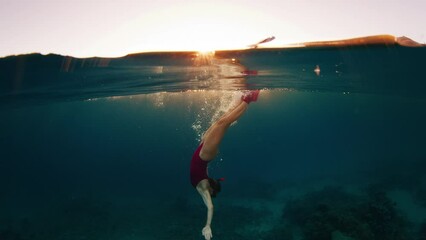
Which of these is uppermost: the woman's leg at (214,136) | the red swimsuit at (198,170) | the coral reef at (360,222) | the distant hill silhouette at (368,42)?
the distant hill silhouette at (368,42)

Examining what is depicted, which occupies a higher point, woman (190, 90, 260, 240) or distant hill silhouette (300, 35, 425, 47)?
distant hill silhouette (300, 35, 425, 47)

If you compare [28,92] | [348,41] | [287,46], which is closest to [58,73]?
[28,92]

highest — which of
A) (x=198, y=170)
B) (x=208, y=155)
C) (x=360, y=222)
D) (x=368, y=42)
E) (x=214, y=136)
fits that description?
(x=368, y=42)

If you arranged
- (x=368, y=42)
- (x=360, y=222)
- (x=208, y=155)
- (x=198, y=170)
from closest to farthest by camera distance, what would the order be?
(x=198, y=170)
(x=208, y=155)
(x=368, y=42)
(x=360, y=222)

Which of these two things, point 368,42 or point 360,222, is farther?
point 360,222

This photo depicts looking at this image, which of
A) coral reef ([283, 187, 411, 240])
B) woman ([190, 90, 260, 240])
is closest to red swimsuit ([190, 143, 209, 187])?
woman ([190, 90, 260, 240])

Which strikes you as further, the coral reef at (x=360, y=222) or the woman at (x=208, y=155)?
the coral reef at (x=360, y=222)

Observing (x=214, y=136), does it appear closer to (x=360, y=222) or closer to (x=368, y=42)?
(x=368, y=42)

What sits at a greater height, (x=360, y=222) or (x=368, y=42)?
(x=368, y=42)

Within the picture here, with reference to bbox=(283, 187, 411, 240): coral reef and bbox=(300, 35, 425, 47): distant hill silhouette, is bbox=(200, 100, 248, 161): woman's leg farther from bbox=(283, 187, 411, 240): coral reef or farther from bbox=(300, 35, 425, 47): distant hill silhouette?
bbox=(283, 187, 411, 240): coral reef

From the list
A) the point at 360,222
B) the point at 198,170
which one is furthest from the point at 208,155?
the point at 360,222

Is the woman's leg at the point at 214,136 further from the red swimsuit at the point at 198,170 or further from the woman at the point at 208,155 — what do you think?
the red swimsuit at the point at 198,170

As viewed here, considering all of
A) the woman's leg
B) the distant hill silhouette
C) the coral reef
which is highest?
the distant hill silhouette

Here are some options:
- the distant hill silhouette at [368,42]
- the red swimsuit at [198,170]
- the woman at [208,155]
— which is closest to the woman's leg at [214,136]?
the woman at [208,155]
